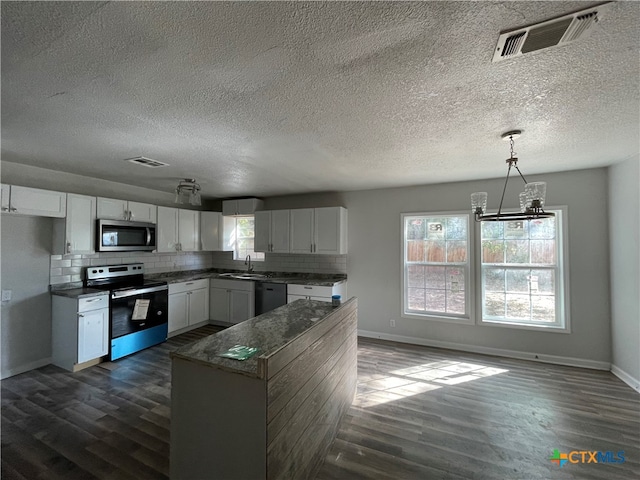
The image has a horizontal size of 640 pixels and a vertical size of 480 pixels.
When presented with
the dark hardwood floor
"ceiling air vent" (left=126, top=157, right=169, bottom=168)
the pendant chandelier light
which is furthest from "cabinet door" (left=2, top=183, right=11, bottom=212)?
the pendant chandelier light

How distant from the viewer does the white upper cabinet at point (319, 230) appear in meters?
4.48

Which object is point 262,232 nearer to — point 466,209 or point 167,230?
point 167,230

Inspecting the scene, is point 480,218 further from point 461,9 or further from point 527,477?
point 527,477

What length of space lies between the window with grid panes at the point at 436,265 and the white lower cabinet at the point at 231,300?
260 cm

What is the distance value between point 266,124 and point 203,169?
1.62m

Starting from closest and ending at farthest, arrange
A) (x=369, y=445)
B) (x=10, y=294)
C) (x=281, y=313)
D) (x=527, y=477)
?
(x=527, y=477) → (x=369, y=445) → (x=281, y=313) → (x=10, y=294)

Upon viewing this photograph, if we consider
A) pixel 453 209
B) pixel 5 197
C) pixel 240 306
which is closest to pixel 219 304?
pixel 240 306

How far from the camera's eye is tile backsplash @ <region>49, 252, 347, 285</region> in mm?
3559

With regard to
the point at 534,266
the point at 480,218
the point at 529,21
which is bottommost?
the point at 534,266

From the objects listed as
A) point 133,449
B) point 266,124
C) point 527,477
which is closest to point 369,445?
point 527,477

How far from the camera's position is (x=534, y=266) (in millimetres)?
3635

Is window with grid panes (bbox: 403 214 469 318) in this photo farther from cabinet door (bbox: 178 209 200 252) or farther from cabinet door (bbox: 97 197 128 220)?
cabinet door (bbox: 97 197 128 220)

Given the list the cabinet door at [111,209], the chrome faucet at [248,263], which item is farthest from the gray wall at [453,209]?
the chrome faucet at [248,263]

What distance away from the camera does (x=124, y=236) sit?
392 centimetres
